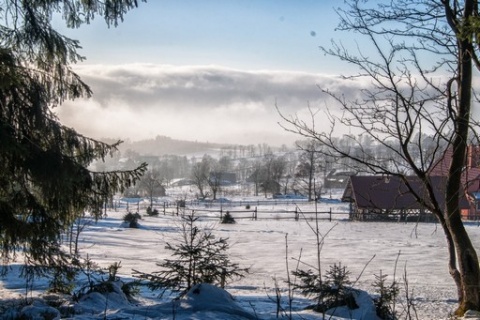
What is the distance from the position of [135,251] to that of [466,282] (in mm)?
14912

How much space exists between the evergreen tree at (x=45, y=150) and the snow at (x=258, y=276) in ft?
3.06

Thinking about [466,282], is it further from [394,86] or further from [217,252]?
[217,252]

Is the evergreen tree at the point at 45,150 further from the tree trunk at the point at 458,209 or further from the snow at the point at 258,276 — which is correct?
the tree trunk at the point at 458,209

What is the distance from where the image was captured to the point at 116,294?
727 cm

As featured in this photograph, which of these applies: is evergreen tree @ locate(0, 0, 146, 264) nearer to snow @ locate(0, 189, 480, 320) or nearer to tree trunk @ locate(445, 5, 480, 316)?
snow @ locate(0, 189, 480, 320)

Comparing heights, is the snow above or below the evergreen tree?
below

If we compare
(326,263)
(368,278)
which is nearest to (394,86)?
(368,278)

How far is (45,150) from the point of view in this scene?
21.7 feet

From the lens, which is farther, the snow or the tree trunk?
the tree trunk

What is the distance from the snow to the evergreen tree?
93 cm

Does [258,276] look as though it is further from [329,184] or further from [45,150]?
[329,184]

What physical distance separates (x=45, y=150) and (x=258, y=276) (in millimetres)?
8479

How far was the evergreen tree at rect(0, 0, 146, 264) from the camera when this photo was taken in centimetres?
636

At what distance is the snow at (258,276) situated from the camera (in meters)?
5.79
